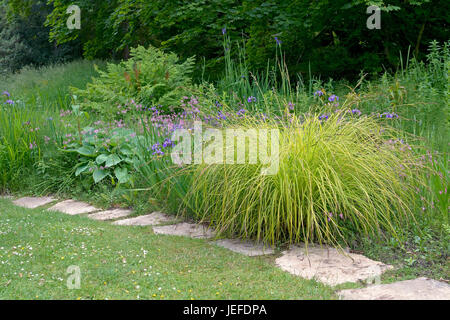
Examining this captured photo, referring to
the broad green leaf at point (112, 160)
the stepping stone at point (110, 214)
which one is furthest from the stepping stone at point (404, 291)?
the broad green leaf at point (112, 160)

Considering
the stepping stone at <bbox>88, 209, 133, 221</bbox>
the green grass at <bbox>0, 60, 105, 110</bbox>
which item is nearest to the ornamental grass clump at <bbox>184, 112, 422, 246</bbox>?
the stepping stone at <bbox>88, 209, 133, 221</bbox>

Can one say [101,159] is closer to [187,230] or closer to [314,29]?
[187,230]

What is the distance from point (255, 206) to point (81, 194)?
241 centimetres

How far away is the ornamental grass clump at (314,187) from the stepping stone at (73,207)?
5.02 ft

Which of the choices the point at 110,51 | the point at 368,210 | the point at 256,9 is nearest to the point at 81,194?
the point at 368,210

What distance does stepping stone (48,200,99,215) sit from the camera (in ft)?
15.2

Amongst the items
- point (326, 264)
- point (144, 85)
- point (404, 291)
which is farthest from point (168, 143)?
point (144, 85)

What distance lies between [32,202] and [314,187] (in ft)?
10.5

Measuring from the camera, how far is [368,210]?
3545mm

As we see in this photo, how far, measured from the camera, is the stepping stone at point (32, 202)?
4.91 metres

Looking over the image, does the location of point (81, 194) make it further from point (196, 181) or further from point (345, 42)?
point (345, 42)

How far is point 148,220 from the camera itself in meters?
4.24

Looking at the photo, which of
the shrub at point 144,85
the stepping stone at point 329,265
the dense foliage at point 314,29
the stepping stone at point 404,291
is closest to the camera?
the stepping stone at point 404,291

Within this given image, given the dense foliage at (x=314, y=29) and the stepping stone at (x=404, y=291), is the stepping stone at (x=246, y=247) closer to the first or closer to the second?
the stepping stone at (x=404, y=291)
